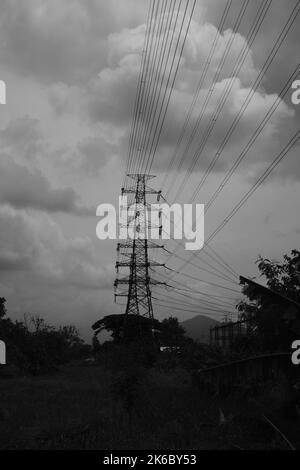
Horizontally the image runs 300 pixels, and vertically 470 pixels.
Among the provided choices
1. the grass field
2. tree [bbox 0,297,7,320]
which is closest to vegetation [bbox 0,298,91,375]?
tree [bbox 0,297,7,320]

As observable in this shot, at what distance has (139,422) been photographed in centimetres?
1986

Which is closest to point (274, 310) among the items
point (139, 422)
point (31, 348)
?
point (139, 422)

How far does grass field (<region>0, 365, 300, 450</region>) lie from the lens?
16.1 m

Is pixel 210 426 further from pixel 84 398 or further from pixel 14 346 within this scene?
pixel 14 346

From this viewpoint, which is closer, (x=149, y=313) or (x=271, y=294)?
(x=271, y=294)

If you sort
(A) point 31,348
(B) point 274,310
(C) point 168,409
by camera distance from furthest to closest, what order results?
(A) point 31,348 → (C) point 168,409 → (B) point 274,310

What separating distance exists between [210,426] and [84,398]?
10.6 m

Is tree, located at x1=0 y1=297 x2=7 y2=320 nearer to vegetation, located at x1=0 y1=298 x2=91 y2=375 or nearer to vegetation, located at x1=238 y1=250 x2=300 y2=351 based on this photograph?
vegetation, located at x1=0 y1=298 x2=91 y2=375

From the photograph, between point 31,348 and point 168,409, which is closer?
point 168,409

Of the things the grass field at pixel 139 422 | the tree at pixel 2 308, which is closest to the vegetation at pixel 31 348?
the tree at pixel 2 308

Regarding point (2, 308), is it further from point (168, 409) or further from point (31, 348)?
point (168, 409)
